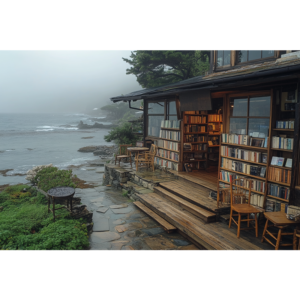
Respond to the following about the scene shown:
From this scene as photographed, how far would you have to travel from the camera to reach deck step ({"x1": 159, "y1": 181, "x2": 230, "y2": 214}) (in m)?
5.72

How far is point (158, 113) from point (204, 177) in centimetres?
364

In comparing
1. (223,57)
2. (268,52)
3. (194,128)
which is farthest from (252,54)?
(194,128)

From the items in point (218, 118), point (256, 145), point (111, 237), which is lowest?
point (111, 237)

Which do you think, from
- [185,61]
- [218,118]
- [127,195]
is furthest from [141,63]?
[127,195]

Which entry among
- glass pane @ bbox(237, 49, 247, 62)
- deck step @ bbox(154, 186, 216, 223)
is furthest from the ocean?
glass pane @ bbox(237, 49, 247, 62)

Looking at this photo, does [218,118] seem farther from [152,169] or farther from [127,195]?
[127,195]

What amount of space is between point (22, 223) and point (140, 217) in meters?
2.80

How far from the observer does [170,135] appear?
9359 millimetres

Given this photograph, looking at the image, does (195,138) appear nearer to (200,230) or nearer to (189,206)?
(189,206)

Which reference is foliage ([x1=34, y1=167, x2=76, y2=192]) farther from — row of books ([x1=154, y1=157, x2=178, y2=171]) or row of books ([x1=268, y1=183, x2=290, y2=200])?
row of books ([x1=268, y1=183, x2=290, y2=200])

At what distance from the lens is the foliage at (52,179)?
712 cm

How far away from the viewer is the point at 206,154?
9.14 m

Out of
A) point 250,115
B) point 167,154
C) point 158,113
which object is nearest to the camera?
point 250,115

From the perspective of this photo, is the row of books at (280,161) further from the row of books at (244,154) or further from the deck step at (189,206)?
the deck step at (189,206)
